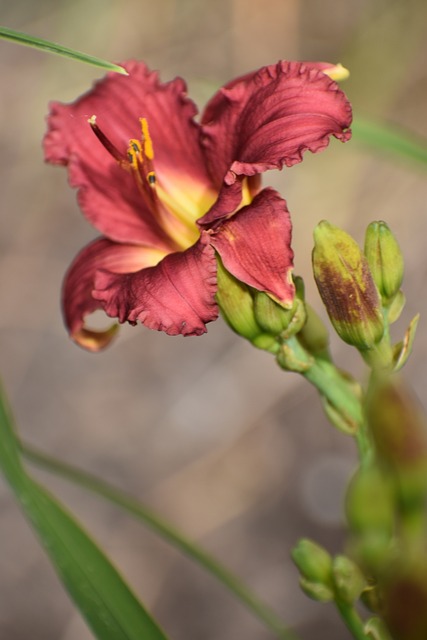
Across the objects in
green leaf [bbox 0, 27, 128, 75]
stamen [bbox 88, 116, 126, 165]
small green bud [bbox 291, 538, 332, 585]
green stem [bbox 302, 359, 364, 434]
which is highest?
green leaf [bbox 0, 27, 128, 75]

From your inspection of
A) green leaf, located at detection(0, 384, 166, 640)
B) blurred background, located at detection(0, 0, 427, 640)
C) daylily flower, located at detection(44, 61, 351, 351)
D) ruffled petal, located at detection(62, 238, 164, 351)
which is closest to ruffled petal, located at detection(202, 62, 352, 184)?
daylily flower, located at detection(44, 61, 351, 351)

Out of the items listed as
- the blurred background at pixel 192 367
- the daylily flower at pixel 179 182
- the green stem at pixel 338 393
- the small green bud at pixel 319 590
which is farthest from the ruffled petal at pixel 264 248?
the blurred background at pixel 192 367

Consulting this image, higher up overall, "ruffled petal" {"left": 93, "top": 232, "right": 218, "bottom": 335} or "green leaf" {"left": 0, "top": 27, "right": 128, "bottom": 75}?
"green leaf" {"left": 0, "top": 27, "right": 128, "bottom": 75}

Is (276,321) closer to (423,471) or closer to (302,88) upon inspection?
(302,88)

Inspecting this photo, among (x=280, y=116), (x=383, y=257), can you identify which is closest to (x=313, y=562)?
(x=383, y=257)

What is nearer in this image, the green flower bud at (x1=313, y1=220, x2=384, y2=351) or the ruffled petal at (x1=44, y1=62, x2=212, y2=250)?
the green flower bud at (x1=313, y1=220, x2=384, y2=351)

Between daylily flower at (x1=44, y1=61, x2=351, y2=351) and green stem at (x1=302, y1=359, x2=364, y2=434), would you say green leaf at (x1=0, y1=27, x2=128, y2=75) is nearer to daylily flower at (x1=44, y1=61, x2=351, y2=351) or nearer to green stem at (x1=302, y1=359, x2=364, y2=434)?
daylily flower at (x1=44, y1=61, x2=351, y2=351)

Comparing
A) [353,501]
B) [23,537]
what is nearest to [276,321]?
[353,501]
